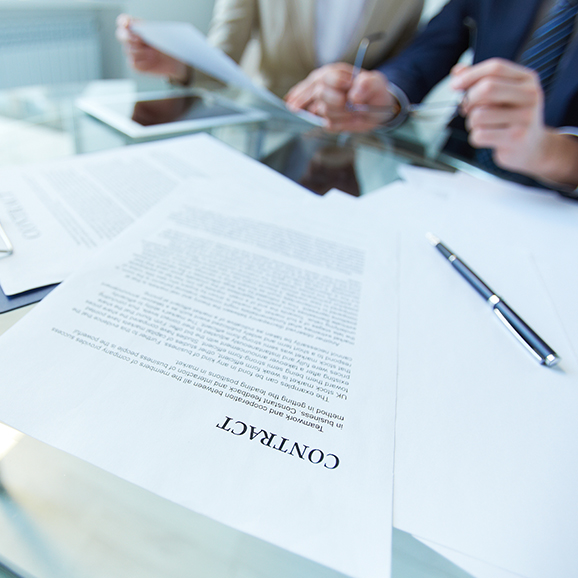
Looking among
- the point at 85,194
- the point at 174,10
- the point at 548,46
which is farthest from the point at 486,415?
the point at 174,10

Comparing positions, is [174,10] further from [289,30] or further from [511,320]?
[511,320]

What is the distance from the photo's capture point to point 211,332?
244mm

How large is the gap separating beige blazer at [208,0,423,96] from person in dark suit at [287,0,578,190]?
0.46 ft

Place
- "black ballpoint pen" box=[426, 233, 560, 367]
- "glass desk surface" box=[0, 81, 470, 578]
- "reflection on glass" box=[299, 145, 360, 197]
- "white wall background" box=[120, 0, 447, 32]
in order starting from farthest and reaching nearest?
"white wall background" box=[120, 0, 447, 32]
"reflection on glass" box=[299, 145, 360, 197]
"black ballpoint pen" box=[426, 233, 560, 367]
"glass desk surface" box=[0, 81, 470, 578]

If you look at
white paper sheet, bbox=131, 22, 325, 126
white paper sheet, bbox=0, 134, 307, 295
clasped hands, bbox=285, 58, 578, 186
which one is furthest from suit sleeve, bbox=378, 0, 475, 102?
white paper sheet, bbox=0, 134, 307, 295

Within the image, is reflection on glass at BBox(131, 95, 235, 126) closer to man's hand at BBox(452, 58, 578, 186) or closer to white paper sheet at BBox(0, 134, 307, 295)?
white paper sheet at BBox(0, 134, 307, 295)

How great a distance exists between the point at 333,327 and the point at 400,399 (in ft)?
0.22

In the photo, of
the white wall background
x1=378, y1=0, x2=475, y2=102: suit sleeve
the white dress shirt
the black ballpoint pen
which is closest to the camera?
the black ballpoint pen

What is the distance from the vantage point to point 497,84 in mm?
496

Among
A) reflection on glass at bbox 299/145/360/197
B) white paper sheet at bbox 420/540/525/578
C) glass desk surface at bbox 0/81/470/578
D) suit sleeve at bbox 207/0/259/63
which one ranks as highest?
suit sleeve at bbox 207/0/259/63

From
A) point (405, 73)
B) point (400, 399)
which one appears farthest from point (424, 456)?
point (405, 73)

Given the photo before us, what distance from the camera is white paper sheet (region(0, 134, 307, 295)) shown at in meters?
0.30

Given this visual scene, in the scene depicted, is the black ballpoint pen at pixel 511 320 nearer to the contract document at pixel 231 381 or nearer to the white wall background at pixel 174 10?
the contract document at pixel 231 381

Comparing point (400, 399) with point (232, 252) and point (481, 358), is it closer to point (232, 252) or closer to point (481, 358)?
point (481, 358)
